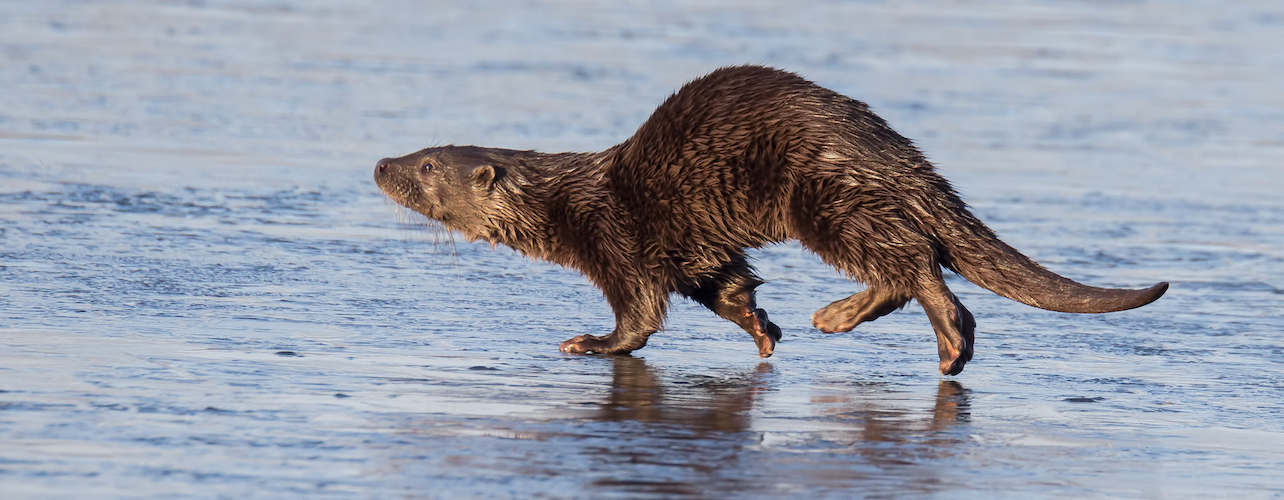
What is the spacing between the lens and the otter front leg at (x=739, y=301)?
17.4 ft

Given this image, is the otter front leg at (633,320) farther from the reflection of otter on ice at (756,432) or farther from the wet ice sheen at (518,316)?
the reflection of otter on ice at (756,432)

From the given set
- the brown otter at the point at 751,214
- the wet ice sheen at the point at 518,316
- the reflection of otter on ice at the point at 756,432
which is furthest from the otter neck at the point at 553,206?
the reflection of otter on ice at the point at 756,432

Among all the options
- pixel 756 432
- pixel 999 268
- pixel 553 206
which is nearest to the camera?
pixel 756 432

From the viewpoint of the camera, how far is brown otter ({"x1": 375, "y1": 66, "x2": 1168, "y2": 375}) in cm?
502

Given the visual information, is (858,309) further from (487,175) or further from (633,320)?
(487,175)

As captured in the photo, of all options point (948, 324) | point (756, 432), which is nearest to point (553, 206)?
point (948, 324)

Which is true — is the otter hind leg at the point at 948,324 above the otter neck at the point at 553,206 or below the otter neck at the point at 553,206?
below

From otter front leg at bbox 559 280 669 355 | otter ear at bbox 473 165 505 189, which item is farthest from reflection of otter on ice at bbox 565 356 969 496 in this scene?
otter ear at bbox 473 165 505 189

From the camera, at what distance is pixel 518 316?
5.66 meters

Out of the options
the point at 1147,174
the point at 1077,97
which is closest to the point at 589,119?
the point at 1147,174

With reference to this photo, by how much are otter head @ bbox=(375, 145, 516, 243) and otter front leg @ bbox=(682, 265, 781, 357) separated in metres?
0.77

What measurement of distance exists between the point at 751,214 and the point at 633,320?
473 millimetres

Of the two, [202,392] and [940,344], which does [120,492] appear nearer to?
[202,392]

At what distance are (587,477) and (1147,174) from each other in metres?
6.36
